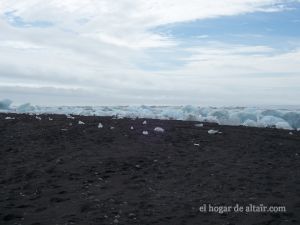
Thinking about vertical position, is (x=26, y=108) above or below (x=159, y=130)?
above

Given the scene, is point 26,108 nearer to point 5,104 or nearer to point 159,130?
point 5,104

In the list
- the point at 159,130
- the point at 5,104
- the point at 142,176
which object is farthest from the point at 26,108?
the point at 142,176

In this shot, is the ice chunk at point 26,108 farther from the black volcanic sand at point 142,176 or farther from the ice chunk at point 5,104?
the black volcanic sand at point 142,176

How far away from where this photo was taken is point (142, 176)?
7.48 m

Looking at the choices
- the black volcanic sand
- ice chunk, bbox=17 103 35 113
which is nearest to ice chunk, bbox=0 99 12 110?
ice chunk, bbox=17 103 35 113

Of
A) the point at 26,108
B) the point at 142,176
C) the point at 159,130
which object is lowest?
the point at 142,176

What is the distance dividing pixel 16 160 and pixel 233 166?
4000mm

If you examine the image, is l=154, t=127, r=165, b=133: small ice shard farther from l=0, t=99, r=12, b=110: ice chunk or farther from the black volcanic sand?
l=0, t=99, r=12, b=110: ice chunk

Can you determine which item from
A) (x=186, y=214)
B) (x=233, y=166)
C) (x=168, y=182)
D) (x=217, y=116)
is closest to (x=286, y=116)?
(x=217, y=116)

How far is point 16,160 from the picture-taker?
867cm

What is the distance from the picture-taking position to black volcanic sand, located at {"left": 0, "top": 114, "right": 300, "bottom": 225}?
5809 mm

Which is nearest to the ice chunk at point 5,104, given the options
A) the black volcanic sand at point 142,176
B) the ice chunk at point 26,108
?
the ice chunk at point 26,108

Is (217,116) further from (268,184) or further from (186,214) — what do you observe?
(186,214)

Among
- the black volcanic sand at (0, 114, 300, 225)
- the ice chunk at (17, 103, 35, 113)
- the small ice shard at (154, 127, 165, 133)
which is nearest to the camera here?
the black volcanic sand at (0, 114, 300, 225)
